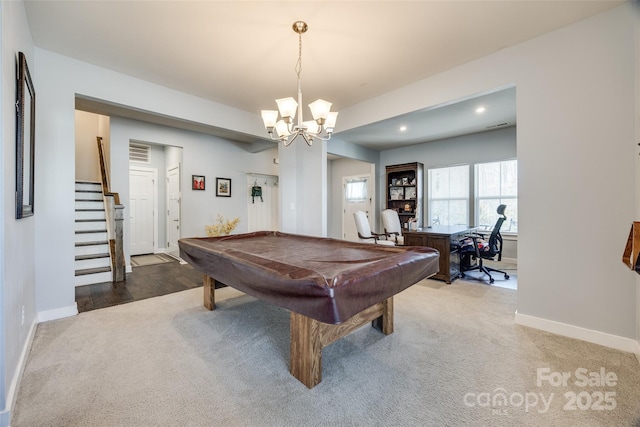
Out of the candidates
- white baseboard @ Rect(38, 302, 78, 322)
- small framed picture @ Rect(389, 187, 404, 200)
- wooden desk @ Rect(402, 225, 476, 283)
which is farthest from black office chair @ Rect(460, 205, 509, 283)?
white baseboard @ Rect(38, 302, 78, 322)

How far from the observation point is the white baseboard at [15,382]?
125cm

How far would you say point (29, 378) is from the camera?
161 centimetres

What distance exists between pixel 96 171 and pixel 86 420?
576cm

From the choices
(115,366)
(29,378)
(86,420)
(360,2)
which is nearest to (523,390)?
(86,420)

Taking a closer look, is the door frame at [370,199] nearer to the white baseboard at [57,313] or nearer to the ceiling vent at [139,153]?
the ceiling vent at [139,153]

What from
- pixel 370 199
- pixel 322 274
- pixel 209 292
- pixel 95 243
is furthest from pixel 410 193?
pixel 95 243

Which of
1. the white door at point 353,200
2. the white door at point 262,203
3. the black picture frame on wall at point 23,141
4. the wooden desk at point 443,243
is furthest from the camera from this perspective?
the white door at point 353,200

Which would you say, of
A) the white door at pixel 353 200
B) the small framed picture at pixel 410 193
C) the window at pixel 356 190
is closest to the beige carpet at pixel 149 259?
the white door at pixel 353 200

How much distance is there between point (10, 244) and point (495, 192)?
6.55 meters

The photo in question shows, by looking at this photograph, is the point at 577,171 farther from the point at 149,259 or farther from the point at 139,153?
the point at 139,153

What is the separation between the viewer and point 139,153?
5.63 meters

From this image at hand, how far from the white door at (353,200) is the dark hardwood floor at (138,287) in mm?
4315

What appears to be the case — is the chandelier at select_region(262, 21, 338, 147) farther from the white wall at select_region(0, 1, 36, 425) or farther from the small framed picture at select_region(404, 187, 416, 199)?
the small framed picture at select_region(404, 187, 416, 199)

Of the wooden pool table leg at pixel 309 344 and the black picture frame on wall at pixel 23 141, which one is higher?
the black picture frame on wall at pixel 23 141
